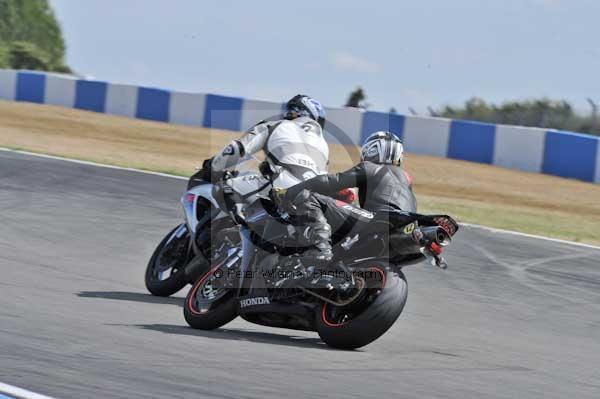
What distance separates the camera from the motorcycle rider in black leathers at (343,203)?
21.2 feet

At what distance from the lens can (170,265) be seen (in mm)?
8375

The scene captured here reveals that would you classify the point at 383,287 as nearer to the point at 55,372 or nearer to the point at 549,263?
the point at 55,372

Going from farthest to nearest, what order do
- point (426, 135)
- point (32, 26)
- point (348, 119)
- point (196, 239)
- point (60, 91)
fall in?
point (32, 26) → point (60, 91) → point (348, 119) → point (426, 135) → point (196, 239)

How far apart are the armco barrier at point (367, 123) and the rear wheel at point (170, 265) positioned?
8240 mm

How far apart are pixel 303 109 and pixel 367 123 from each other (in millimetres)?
15747

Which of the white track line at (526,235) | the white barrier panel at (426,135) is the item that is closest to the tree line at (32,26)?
the white barrier panel at (426,135)

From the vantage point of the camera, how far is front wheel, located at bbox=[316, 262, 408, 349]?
6.23 m

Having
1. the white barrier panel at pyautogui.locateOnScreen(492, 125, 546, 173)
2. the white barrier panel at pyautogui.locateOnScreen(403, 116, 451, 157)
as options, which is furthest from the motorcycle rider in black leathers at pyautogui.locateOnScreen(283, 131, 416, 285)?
the white barrier panel at pyautogui.locateOnScreen(403, 116, 451, 157)

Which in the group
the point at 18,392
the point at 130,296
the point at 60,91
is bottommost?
the point at 130,296

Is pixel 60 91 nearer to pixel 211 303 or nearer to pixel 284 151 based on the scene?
pixel 284 151

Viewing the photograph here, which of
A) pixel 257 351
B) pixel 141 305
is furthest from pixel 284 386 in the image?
pixel 141 305

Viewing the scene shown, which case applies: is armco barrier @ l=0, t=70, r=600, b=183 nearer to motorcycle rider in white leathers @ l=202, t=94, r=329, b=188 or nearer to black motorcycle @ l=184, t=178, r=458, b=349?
motorcycle rider in white leathers @ l=202, t=94, r=329, b=188

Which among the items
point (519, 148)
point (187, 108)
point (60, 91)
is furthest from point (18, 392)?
point (60, 91)

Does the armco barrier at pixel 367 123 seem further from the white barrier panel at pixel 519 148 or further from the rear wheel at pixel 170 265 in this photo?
the rear wheel at pixel 170 265
